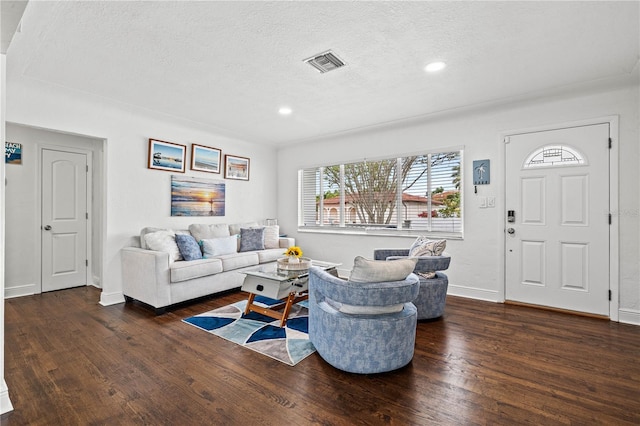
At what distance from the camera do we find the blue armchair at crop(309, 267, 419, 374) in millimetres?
2174

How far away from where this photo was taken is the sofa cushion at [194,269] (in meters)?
3.62

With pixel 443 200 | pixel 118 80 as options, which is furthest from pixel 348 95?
pixel 118 80

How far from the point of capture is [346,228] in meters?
5.49

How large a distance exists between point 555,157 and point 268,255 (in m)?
4.03

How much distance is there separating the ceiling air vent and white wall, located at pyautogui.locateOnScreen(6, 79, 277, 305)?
104 inches

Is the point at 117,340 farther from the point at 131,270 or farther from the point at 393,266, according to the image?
the point at 393,266

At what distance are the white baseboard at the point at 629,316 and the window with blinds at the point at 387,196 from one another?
1.84m

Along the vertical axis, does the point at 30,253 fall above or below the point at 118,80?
below

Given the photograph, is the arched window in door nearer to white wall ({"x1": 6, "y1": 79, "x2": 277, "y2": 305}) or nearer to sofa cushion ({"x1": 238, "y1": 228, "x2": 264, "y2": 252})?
sofa cushion ({"x1": 238, "y1": 228, "x2": 264, "y2": 252})

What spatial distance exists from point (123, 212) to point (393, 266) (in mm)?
3655

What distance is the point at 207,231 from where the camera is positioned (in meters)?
4.71

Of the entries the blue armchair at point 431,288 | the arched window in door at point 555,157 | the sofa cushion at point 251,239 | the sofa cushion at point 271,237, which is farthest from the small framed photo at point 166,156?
the arched window in door at point 555,157

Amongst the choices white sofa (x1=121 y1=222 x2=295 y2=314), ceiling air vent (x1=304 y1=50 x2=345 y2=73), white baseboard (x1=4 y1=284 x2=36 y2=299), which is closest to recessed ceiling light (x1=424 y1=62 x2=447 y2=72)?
ceiling air vent (x1=304 y1=50 x2=345 y2=73)

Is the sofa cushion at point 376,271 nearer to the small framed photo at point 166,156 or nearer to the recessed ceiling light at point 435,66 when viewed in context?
the recessed ceiling light at point 435,66
